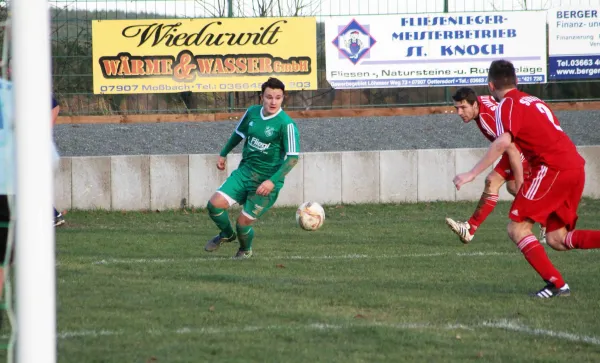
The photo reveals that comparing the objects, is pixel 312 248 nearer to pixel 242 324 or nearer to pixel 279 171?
pixel 279 171

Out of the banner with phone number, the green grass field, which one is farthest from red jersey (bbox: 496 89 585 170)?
the banner with phone number

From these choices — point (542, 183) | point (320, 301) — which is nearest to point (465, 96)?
point (542, 183)

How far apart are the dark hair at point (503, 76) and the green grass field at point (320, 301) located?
1591mm

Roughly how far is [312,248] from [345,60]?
8.29 meters

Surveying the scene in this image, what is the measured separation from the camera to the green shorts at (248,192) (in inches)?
418

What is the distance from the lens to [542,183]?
775 centimetres

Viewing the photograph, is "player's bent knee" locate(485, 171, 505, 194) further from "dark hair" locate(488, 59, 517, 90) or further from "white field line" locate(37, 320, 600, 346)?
"white field line" locate(37, 320, 600, 346)

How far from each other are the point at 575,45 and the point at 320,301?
44.4 feet

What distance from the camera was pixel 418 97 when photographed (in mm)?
19406

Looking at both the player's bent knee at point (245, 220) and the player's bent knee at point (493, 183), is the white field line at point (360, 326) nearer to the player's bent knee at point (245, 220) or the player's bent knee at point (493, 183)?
the player's bent knee at point (245, 220)

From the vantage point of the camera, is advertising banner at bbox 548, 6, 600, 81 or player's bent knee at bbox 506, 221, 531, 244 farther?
advertising banner at bbox 548, 6, 600, 81

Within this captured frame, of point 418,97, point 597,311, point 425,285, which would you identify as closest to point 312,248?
point 425,285

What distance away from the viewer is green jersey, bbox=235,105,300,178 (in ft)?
34.6

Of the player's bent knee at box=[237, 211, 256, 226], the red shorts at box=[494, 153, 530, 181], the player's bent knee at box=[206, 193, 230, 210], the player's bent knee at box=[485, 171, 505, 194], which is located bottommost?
the player's bent knee at box=[237, 211, 256, 226]
